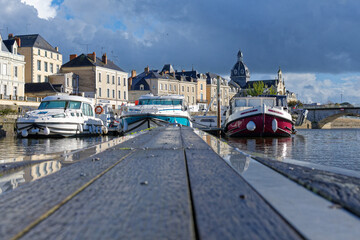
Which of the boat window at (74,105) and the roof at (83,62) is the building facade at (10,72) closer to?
the roof at (83,62)

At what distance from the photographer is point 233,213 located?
1.66 m

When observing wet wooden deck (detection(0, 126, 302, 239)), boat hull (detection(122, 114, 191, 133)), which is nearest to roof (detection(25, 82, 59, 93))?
boat hull (detection(122, 114, 191, 133))

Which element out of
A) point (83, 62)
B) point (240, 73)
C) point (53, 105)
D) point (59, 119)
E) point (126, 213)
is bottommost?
point (126, 213)

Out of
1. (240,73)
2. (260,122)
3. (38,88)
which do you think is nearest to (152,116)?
(260,122)

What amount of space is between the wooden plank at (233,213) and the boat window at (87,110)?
2404cm

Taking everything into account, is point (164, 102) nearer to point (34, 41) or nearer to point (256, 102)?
point (256, 102)

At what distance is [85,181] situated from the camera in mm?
2424

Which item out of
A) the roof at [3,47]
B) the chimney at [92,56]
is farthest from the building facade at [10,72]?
the chimney at [92,56]

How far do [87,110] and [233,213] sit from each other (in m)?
25.6

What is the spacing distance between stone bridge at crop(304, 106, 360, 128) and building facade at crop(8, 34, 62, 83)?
51659mm

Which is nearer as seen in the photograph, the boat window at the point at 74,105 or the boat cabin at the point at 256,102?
the boat window at the point at 74,105

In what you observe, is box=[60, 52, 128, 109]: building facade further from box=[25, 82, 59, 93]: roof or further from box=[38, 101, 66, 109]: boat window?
box=[38, 101, 66, 109]: boat window

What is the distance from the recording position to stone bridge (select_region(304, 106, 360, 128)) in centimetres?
7384

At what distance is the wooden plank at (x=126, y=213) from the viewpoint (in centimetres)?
140
